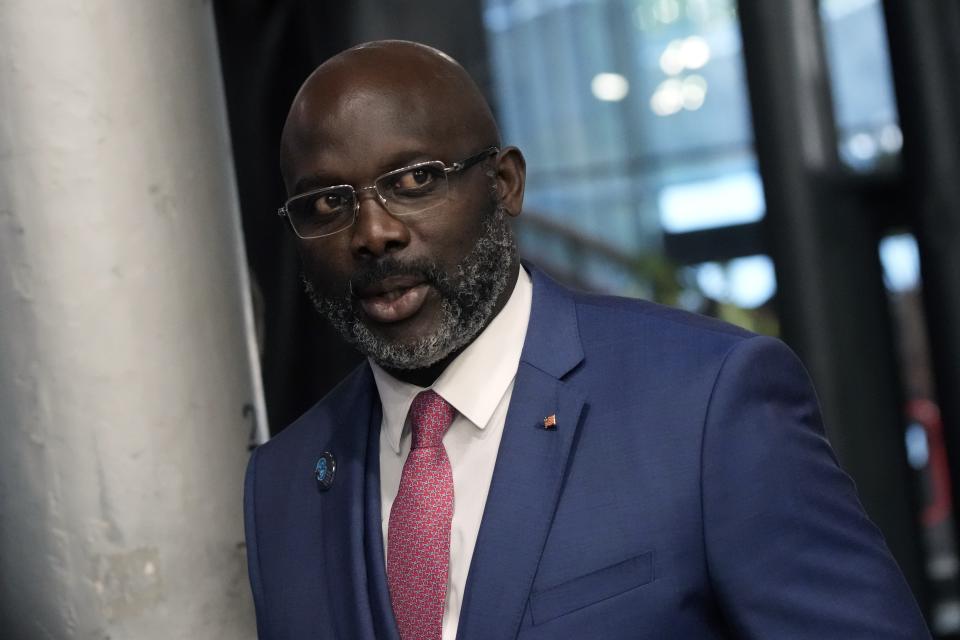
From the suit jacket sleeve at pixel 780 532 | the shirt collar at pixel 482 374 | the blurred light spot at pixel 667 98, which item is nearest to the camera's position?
the suit jacket sleeve at pixel 780 532

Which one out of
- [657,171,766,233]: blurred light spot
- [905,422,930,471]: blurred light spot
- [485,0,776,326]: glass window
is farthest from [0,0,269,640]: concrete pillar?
[905,422,930,471]: blurred light spot

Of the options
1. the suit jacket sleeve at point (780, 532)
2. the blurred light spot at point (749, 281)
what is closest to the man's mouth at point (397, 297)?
the suit jacket sleeve at point (780, 532)

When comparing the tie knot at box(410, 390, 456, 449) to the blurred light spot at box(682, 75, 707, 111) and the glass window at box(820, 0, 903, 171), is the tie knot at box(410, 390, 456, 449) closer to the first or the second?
the glass window at box(820, 0, 903, 171)

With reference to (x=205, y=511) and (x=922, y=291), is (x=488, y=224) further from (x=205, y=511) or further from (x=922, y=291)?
(x=922, y=291)

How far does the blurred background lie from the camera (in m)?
1.86

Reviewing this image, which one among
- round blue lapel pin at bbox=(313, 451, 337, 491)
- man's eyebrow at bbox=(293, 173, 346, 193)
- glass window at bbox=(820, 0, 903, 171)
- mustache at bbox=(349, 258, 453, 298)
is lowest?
round blue lapel pin at bbox=(313, 451, 337, 491)

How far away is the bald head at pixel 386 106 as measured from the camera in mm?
1545

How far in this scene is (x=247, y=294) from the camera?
2119mm

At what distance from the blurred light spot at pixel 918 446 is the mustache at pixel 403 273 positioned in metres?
4.79

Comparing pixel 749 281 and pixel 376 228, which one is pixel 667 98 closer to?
pixel 749 281

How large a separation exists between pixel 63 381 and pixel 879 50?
15.1 ft

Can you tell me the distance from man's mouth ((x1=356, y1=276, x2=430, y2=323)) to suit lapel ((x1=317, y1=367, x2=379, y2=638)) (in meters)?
0.26

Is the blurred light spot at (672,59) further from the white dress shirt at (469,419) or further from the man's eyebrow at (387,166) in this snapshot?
the man's eyebrow at (387,166)

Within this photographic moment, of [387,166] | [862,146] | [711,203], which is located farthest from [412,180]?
[711,203]
